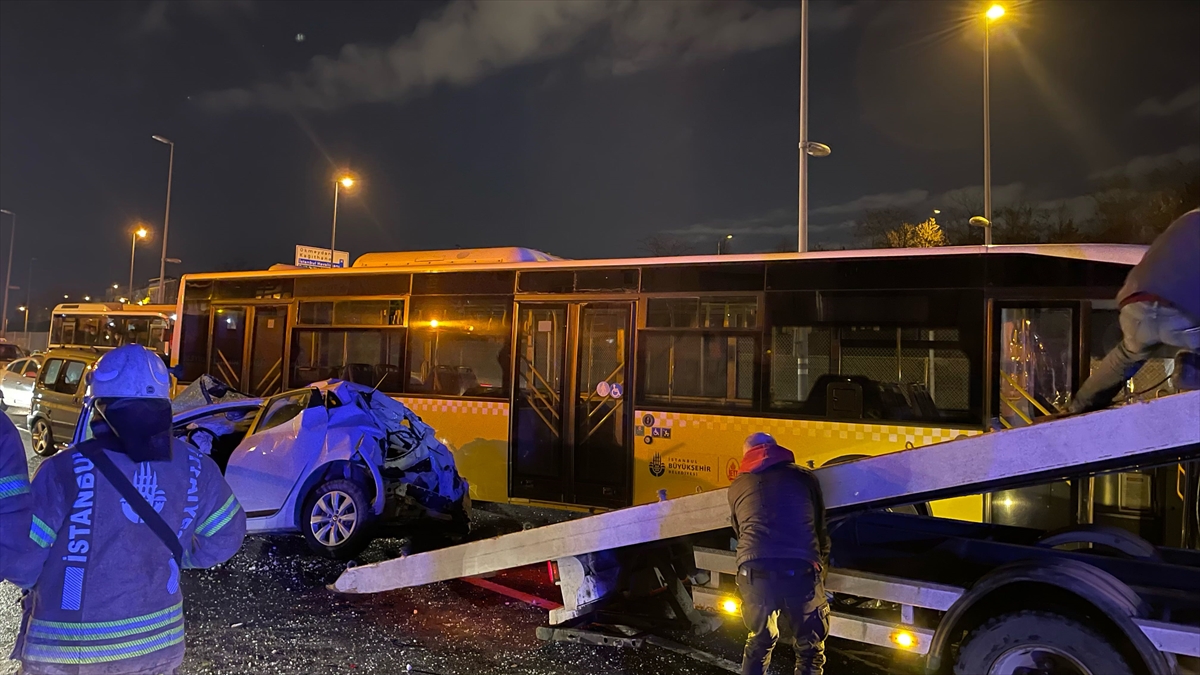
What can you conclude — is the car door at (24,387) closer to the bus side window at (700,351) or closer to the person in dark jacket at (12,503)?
the bus side window at (700,351)

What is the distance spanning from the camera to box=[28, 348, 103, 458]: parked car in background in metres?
12.7

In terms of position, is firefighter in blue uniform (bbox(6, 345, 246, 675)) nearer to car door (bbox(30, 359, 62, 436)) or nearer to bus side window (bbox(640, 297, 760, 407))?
bus side window (bbox(640, 297, 760, 407))

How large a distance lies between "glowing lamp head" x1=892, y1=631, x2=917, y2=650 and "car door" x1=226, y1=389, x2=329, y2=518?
556cm

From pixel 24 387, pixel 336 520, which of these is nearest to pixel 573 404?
pixel 336 520

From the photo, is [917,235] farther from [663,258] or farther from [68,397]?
[68,397]

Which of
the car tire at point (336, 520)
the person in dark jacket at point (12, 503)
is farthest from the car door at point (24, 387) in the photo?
the person in dark jacket at point (12, 503)

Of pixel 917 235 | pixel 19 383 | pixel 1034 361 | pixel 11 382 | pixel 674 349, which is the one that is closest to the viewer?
pixel 1034 361

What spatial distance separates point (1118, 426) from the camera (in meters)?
3.21

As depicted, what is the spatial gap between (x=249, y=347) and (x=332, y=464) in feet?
15.0

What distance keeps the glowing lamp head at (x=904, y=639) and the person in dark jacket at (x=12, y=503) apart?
13.5 feet

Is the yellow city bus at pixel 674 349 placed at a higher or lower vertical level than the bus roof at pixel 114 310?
lower

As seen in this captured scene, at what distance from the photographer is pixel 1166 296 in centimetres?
315

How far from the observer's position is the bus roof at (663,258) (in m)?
6.24

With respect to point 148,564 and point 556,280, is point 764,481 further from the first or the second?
point 556,280
